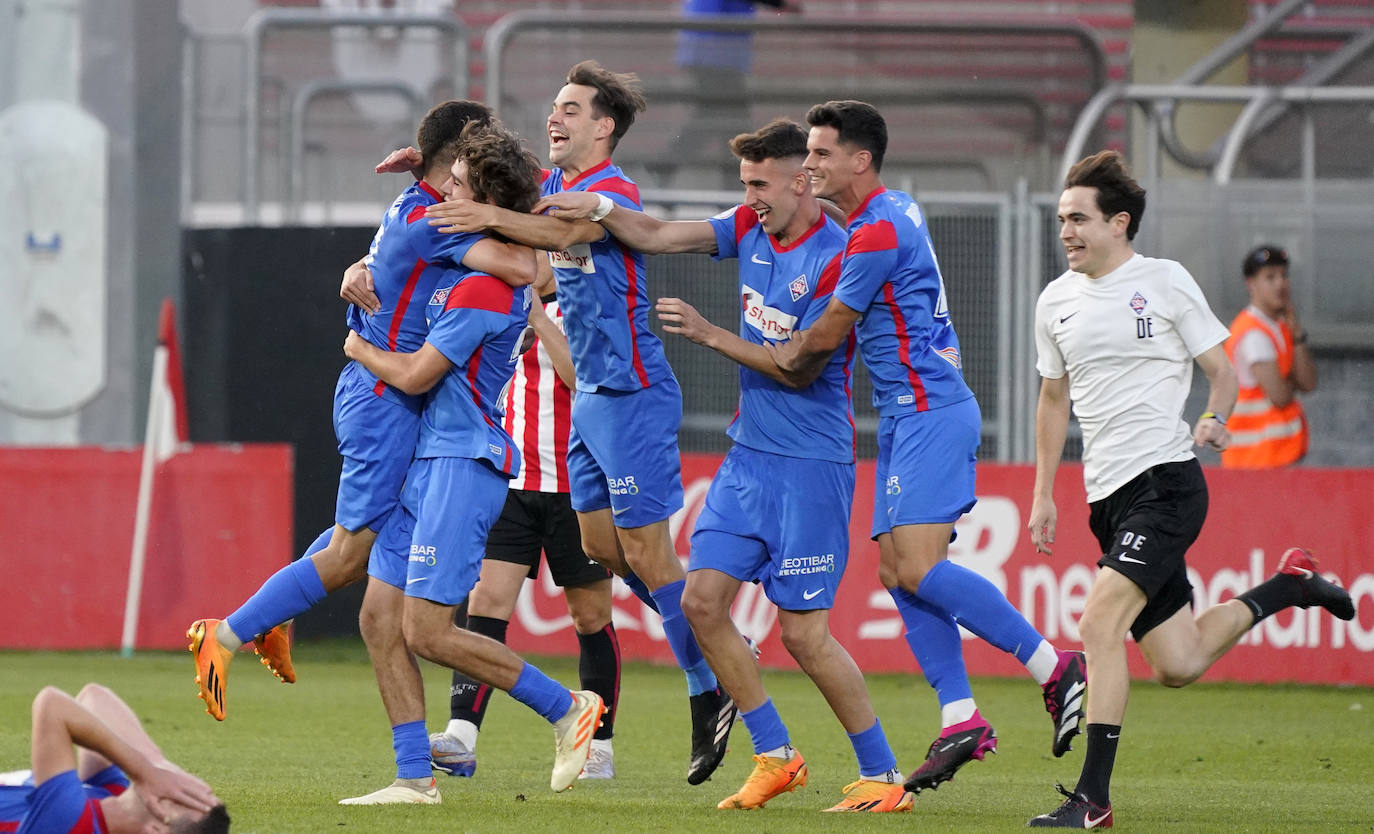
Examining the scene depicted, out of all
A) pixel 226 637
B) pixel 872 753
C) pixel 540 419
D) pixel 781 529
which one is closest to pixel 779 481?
pixel 781 529

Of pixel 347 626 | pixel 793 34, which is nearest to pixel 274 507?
pixel 347 626

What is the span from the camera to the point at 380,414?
240 inches

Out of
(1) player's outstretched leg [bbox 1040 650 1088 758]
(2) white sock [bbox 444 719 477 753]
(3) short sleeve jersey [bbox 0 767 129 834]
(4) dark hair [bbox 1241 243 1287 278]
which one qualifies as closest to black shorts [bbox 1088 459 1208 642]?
(1) player's outstretched leg [bbox 1040 650 1088 758]

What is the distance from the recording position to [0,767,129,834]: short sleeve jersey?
13.8ft

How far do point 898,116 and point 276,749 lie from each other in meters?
7.75

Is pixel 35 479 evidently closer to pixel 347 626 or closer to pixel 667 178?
pixel 347 626

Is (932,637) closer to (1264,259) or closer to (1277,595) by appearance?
(1277,595)

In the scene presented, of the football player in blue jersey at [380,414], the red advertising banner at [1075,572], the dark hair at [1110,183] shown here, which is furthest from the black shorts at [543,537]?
the red advertising banner at [1075,572]

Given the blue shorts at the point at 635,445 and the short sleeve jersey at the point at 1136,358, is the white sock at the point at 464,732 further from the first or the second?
the short sleeve jersey at the point at 1136,358

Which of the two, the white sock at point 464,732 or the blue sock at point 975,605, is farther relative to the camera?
the white sock at point 464,732

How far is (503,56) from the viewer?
12320mm

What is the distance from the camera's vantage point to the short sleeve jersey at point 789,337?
20.6 feet

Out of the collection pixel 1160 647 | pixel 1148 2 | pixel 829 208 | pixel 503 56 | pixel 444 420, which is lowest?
pixel 1160 647

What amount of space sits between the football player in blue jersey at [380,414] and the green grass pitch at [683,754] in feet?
1.96
